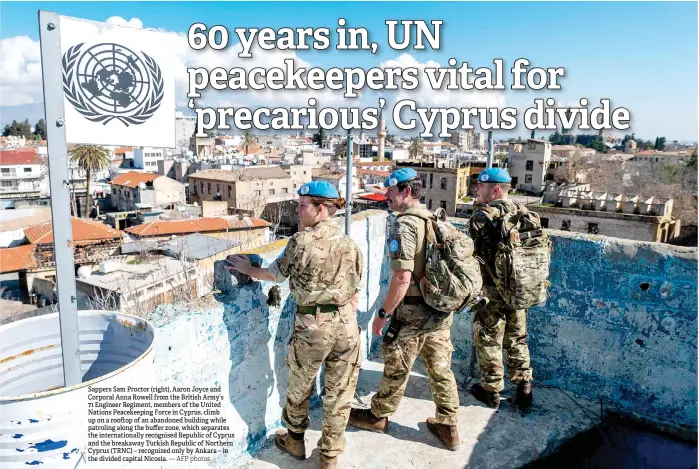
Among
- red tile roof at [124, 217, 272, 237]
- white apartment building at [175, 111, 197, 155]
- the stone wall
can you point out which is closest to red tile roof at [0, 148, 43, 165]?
white apartment building at [175, 111, 197, 155]

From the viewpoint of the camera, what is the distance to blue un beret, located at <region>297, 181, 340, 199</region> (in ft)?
9.00

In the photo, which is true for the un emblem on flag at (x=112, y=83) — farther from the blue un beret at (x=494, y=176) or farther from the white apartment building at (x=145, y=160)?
the white apartment building at (x=145, y=160)

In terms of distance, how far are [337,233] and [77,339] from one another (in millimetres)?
1383

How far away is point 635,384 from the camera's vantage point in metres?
3.70

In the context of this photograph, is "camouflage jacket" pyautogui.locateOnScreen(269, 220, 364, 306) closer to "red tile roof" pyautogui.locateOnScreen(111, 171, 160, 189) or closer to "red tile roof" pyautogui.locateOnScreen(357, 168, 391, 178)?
"red tile roof" pyautogui.locateOnScreen(111, 171, 160, 189)

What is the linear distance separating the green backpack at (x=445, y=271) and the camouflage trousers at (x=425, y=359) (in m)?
0.16

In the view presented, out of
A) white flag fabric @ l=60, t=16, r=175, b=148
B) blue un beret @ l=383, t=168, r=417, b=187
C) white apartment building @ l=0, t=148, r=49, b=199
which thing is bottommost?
white apartment building @ l=0, t=148, r=49, b=199

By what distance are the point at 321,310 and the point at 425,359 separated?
3.24 ft

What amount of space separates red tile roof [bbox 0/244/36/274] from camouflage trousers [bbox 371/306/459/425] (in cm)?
2264

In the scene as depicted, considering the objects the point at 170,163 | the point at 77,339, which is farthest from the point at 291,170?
the point at 77,339

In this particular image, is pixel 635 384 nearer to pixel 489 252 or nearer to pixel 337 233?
pixel 489 252

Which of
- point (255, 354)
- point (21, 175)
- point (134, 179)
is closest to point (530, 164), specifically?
point (134, 179)

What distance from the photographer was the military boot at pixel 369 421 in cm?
335

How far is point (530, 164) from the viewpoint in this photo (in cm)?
4019
